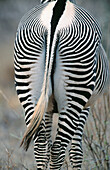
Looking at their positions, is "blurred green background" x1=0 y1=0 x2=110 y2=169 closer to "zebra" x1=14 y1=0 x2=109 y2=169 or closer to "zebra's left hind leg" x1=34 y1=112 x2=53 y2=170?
"zebra's left hind leg" x1=34 y1=112 x2=53 y2=170

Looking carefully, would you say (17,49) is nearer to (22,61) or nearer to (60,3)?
(22,61)

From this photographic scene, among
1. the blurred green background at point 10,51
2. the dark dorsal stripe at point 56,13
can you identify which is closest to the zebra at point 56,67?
the dark dorsal stripe at point 56,13

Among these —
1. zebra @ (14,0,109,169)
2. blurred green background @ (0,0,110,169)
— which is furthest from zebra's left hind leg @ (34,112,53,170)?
blurred green background @ (0,0,110,169)

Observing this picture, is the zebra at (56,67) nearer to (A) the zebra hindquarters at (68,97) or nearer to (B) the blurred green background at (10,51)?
(A) the zebra hindquarters at (68,97)

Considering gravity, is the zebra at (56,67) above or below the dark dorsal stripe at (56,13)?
below

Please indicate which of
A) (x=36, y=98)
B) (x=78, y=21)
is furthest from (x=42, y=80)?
(x=78, y=21)

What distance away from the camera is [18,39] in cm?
274

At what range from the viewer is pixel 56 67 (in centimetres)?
257

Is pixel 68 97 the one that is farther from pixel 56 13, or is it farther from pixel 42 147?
pixel 56 13

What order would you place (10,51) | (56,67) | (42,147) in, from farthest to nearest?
(10,51), (42,147), (56,67)

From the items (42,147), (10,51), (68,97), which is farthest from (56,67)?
(10,51)

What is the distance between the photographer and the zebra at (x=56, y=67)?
2.57 m

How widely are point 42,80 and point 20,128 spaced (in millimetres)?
3631

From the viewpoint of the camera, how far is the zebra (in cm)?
257
